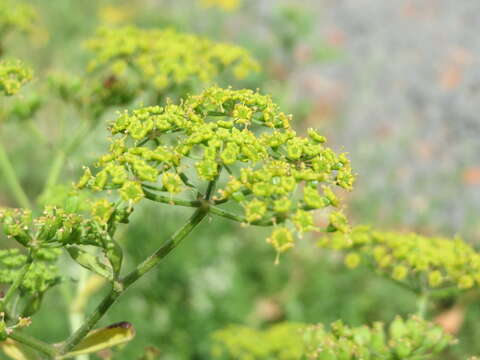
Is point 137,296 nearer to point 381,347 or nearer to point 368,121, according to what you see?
point 381,347

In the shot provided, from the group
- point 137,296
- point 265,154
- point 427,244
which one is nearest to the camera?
point 265,154

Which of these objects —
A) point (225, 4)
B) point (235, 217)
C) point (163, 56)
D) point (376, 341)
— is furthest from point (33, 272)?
point (225, 4)

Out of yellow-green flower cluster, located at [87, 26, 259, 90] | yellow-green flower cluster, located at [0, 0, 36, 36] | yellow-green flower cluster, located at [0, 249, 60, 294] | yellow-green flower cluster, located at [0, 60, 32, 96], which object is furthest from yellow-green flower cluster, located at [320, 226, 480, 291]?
yellow-green flower cluster, located at [0, 0, 36, 36]

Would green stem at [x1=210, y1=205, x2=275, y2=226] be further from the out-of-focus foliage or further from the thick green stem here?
the out-of-focus foliage

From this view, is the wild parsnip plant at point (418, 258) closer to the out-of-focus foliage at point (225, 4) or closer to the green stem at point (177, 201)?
the green stem at point (177, 201)

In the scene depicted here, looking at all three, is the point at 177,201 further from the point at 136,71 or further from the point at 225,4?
the point at 225,4

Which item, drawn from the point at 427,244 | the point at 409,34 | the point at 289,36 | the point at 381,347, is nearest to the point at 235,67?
the point at 427,244
